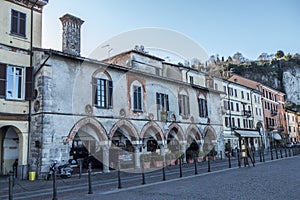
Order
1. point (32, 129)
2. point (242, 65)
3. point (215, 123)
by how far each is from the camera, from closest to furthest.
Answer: point (32, 129) < point (215, 123) < point (242, 65)

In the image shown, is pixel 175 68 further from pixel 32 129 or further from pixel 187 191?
pixel 187 191

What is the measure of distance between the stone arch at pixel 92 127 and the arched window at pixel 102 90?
108 cm

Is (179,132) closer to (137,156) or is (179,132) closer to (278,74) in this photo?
(137,156)

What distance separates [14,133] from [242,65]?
68953 millimetres

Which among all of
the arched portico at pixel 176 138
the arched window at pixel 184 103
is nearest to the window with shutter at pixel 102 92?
the arched portico at pixel 176 138

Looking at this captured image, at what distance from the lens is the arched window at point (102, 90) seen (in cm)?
1748

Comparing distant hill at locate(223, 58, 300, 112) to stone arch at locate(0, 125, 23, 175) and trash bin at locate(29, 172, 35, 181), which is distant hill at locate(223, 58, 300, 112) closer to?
stone arch at locate(0, 125, 23, 175)

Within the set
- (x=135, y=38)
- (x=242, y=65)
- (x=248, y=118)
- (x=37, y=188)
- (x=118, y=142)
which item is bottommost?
(x=37, y=188)

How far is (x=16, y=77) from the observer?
50.5 ft

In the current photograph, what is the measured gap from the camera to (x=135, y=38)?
17328 mm

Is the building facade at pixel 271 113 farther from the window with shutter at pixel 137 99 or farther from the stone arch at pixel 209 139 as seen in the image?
the window with shutter at pixel 137 99

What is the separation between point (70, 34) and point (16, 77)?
499cm

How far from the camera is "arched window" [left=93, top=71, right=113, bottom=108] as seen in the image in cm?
1748

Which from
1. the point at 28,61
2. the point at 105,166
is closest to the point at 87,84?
the point at 28,61
